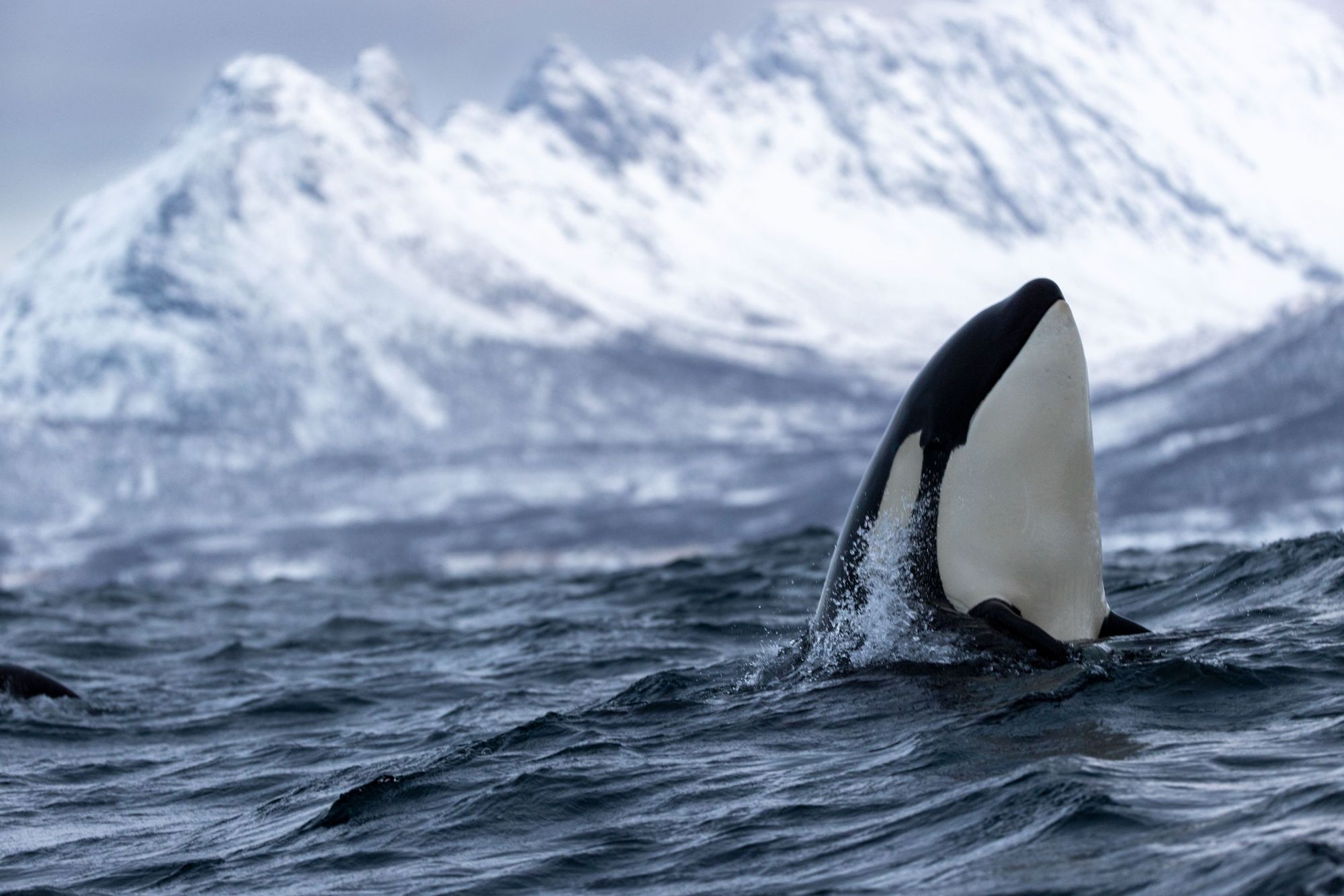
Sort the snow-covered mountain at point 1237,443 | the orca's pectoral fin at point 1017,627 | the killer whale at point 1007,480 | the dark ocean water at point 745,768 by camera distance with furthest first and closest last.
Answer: the snow-covered mountain at point 1237,443 < the killer whale at point 1007,480 < the orca's pectoral fin at point 1017,627 < the dark ocean water at point 745,768

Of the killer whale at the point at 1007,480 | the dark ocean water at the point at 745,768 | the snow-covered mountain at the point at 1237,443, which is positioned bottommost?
the dark ocean water at the point at 745,768

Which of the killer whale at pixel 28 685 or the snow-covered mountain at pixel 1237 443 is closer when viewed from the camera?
the killer whale at pixel 28 685

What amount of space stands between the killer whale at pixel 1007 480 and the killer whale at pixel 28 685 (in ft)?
23.3

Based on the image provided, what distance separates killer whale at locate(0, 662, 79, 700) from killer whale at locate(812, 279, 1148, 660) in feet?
23.3

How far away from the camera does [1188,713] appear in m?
7.84

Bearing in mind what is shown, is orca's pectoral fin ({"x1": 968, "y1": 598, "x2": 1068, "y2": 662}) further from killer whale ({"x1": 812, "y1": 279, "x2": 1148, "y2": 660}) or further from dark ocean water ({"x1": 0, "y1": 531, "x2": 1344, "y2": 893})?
dark ocean water ({"x1": 0, "y1": 531, "x2": 1344, "y2": 893})

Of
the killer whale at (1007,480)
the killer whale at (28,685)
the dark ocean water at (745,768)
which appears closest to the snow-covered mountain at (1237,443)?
the dark ocean water at (745,768)

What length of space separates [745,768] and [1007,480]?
7.22 ft

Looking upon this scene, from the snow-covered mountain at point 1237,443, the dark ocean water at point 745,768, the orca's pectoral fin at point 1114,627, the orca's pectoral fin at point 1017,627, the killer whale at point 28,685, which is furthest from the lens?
the snow-covered mountain at point 1237,443

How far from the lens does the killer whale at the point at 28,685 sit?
13094 millimetres

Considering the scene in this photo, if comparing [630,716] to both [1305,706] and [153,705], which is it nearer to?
[1305,706]

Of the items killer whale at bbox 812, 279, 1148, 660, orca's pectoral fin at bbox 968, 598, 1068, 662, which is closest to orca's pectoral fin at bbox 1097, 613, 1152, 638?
killer whale at bbox 812, 279, 1148, 660

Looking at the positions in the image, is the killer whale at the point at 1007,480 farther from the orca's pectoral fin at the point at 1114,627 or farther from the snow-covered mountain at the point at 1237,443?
the snow-covered mountain at the point at 1237,443

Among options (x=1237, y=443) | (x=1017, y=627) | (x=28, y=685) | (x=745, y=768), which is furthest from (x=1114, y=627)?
(x=1237, y=443)
